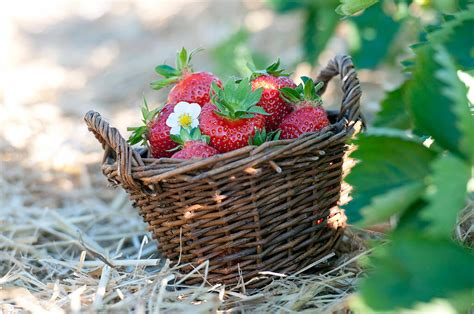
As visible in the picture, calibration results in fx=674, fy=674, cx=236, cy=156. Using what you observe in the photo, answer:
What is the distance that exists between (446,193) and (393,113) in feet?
2.23

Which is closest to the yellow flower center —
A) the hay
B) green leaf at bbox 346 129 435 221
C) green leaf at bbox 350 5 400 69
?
the hay

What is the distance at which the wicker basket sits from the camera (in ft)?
3.54

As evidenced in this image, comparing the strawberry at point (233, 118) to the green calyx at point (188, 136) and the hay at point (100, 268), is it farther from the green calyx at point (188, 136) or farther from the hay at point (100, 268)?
the hay at point (100, 268)

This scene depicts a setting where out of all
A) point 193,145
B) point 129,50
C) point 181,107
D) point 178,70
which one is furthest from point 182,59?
point 129,50

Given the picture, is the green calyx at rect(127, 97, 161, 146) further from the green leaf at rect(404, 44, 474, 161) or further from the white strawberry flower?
the green leaf at rect(404, 44, 474, 161)

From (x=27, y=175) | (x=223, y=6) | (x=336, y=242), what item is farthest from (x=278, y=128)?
(x=223, y=6)

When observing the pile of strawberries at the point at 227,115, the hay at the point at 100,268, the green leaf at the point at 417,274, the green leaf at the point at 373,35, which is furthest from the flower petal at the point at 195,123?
the green leaf at the point at 373,35

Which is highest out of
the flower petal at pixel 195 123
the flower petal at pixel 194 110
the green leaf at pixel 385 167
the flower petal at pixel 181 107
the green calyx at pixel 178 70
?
the green calyx at pixel 178 70

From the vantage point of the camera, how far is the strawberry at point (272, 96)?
4.00 feet

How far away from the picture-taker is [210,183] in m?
1.08

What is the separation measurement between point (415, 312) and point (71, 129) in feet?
6.48

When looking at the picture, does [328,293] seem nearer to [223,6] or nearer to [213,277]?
[213,277]

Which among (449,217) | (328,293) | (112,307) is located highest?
(449,217)

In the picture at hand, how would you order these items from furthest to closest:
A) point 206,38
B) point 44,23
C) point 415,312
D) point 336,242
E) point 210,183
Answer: point 44,23
point 206,38
point 336,242
point 210,183
point 415,312
